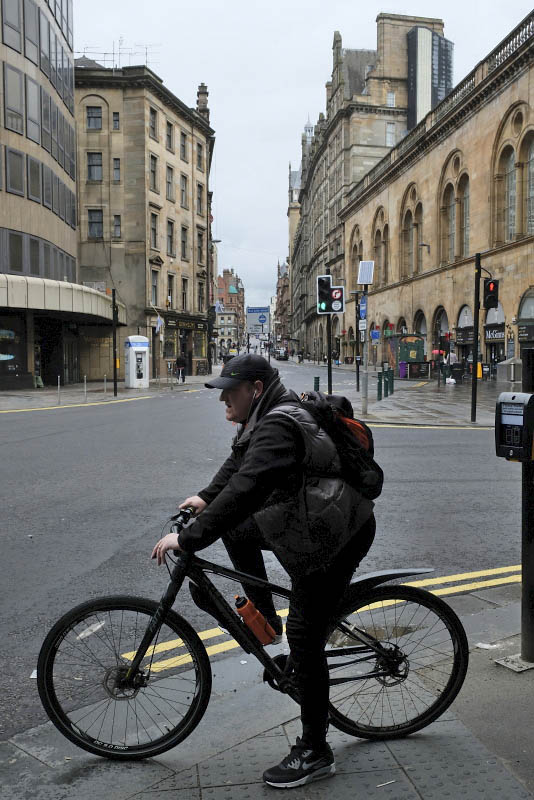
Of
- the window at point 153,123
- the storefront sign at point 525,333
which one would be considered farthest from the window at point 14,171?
the storefront sign at point 525,333

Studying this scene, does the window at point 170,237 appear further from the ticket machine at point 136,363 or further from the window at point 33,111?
the window at point 33,111

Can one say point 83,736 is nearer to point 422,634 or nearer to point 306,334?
point 422,634

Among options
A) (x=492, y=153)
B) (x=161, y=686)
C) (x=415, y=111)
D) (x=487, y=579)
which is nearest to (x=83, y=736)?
(x=161, y=686)

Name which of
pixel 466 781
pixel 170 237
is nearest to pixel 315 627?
pixel 466 781

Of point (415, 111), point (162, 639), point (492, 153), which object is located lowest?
point (162, 639)

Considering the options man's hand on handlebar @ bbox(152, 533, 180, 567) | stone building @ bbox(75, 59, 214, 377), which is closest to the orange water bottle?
man's hand on handlebar @ bbox(152, 533, 180, 567)

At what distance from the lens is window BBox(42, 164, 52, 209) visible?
3300cm

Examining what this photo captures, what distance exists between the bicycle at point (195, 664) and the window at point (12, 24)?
108 ft

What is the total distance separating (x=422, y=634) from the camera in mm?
3252

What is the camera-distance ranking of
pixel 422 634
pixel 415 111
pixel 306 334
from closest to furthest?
pixel 422 634 → pixel 415 111 → pixel 306 334

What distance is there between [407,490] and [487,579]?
10.9 feet

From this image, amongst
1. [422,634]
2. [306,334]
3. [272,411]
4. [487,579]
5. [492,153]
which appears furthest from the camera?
[306,334]

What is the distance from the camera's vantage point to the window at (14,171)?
30.1 metres

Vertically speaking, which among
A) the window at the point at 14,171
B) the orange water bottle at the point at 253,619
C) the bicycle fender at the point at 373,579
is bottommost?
the orange water bottle at the point at 253,619
